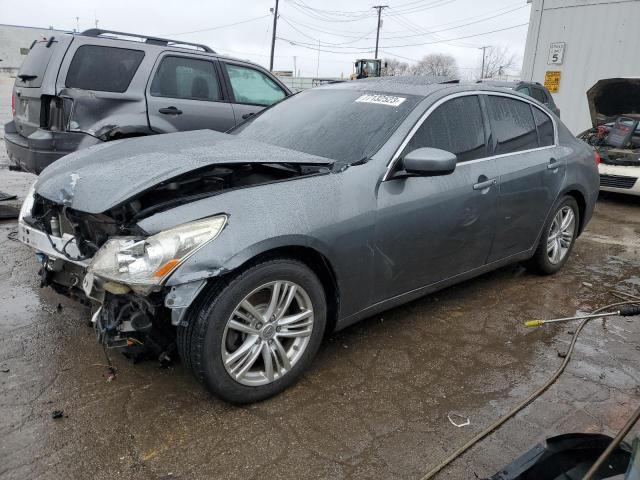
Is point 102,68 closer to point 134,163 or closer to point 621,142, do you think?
point 134,163

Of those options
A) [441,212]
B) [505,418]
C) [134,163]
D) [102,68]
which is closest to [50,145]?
[102,68]

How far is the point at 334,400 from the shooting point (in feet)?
9.00

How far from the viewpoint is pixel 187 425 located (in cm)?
248

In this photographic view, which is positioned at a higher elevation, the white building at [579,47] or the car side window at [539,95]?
the white building at [579,47]

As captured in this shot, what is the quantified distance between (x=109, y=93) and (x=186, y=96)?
92 centimetres

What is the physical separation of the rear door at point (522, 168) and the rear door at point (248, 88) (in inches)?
132

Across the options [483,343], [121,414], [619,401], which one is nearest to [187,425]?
[121,414]

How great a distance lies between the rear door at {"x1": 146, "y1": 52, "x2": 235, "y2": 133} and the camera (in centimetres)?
585

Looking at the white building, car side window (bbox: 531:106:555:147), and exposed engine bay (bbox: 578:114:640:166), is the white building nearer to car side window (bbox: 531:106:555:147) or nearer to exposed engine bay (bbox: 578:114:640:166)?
exposed engine bay (bbox: 578:114:640:166)

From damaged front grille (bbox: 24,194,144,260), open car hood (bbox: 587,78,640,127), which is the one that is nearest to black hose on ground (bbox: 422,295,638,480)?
damaged front grille (bbox: 24,194,144,260)

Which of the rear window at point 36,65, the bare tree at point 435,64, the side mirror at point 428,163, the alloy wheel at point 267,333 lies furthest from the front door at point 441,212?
the bare tree at point 435,64

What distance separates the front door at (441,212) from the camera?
10.0ft

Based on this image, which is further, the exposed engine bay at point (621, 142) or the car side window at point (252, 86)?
the exposed engine bay at point (621, 142)

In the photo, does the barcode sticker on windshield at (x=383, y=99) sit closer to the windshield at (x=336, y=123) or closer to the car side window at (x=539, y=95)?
the windshield at (x=336, y=123)
